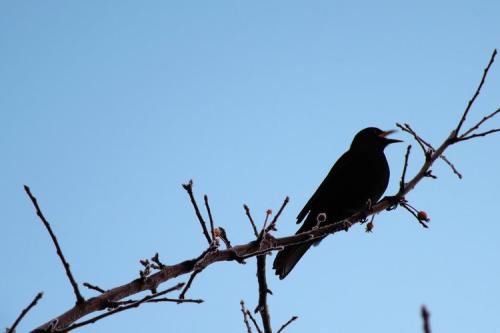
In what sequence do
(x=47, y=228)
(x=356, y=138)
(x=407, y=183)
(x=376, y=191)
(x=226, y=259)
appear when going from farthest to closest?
(x=356, y=138), (x=376, y=191), (x=407, y=183), (x=226, y=259), (x=47, y=228)

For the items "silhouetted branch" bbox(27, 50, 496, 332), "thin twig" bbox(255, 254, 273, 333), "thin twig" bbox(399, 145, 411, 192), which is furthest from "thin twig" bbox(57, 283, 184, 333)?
"thin twig" bbox(399, 145, 411, 192)

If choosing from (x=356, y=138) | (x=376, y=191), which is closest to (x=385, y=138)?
(x=356, y=138)

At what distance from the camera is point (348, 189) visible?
203 inches

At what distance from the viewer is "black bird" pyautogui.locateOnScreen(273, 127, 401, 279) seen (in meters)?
5.04

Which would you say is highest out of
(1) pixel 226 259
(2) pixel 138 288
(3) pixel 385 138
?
(3) pixel 385 138

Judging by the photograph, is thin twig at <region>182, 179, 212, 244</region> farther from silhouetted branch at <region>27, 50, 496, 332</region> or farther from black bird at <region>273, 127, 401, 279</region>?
black bird at <region>273, 127, 401, 279</region>

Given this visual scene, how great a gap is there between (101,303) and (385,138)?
4.53m

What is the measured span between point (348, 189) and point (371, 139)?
97 centimetres

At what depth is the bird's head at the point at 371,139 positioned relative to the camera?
18.9 ft

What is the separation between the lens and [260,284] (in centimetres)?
297

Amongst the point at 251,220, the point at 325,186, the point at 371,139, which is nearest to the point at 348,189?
the point at 325,186

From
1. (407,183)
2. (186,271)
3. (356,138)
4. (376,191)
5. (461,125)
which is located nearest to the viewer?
(186,271)

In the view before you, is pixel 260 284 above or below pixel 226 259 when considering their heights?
above

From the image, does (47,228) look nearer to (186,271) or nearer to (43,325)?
(43,325)
